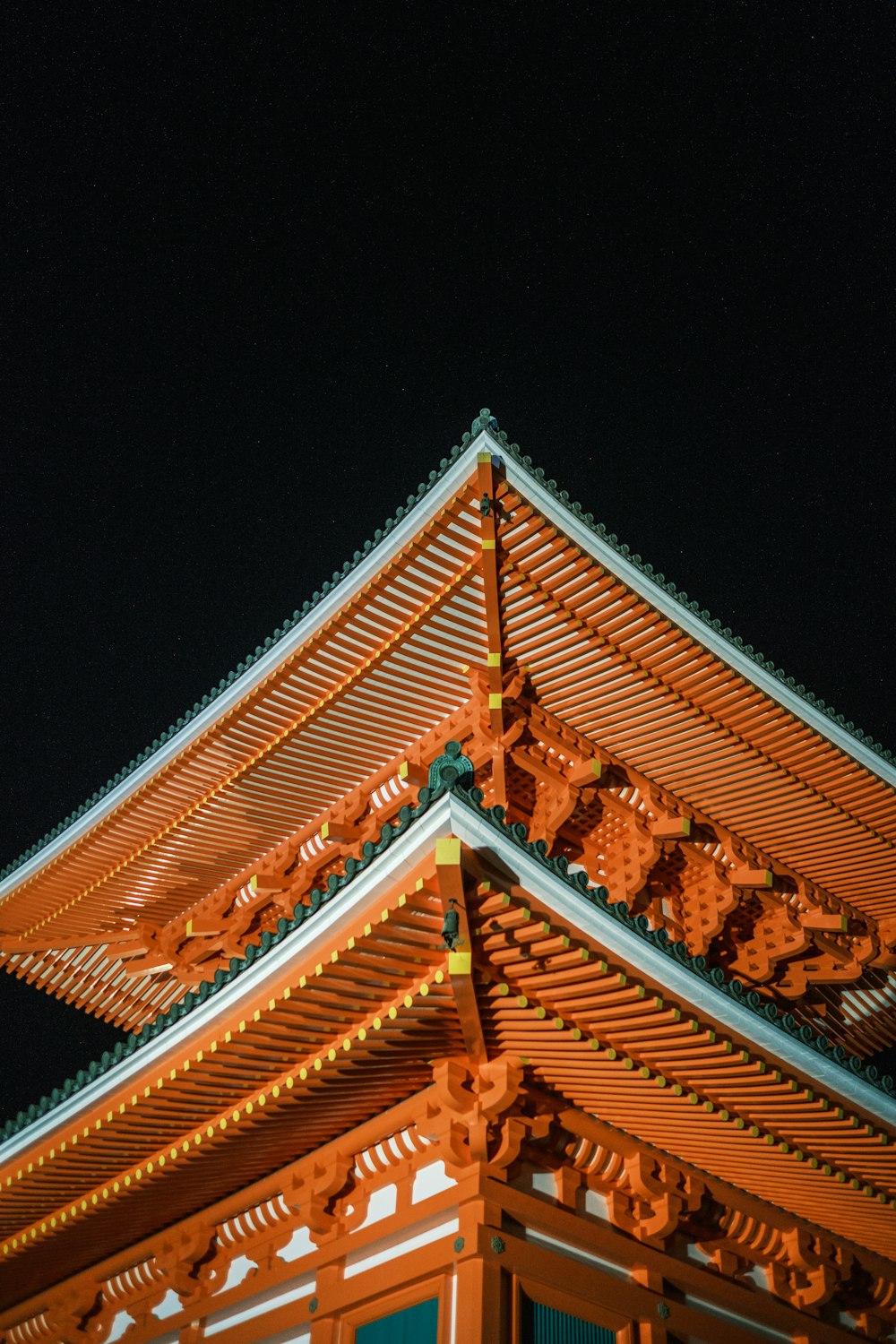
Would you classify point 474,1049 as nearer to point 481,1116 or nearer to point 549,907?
point 481,1116

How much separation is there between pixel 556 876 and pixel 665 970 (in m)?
0.89

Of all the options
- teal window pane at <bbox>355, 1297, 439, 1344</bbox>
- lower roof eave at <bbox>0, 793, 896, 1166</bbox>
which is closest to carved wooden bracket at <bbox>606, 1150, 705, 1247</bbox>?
lower roof eave at <bbox>0, 793, 896, 1166</bbox>

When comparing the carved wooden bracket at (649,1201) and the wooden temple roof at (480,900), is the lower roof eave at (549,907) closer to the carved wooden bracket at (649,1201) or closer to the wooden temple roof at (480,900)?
the wooden temple roof at (480,900)

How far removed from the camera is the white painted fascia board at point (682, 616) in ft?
30.3

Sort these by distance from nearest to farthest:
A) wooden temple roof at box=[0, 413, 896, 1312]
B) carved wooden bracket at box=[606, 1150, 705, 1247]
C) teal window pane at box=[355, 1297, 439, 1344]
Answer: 1. teal window pane at box=[355, 1297, 439, 1344]
2. wooden temple roof at box=[0, 413, 896, 1312]
3. carved wooden bracket at box=[606, 1150, 705, 1247]

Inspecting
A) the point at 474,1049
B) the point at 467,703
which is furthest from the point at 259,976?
the point at 467,703

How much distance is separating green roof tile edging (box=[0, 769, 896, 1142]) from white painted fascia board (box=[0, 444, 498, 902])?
3.70 meters

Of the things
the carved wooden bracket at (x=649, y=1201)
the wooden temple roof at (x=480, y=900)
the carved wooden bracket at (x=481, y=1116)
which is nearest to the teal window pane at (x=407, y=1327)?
the carved wooden bracket at (x=481, y=1116)

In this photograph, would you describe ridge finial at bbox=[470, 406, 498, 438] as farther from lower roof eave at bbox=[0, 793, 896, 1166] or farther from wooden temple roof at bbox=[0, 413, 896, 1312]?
lower roof eave at bbox=[0, 793, 896, 1166]

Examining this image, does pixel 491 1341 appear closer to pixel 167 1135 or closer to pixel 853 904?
pixel 167 1135

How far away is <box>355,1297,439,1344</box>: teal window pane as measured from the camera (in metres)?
5.89

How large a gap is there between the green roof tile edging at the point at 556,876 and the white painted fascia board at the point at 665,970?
3 cm

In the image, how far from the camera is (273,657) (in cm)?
1052

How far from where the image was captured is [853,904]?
12352 millimetres
